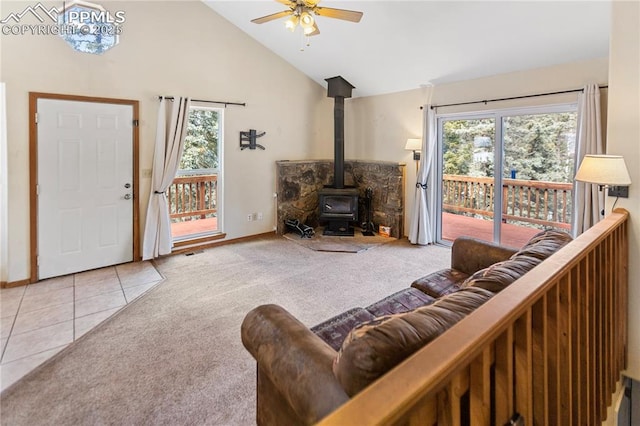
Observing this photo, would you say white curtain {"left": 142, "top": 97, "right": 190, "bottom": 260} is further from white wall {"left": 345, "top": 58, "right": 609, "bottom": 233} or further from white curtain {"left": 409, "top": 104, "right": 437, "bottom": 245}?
white curtain {"left": 409, "top": 104, "right": 437, "bottom": 245}

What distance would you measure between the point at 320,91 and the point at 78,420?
19.5 ft

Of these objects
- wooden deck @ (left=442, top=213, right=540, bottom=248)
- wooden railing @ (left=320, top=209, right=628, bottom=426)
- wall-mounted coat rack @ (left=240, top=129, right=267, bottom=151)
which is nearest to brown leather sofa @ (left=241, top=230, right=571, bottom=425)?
wooden railing @ (left=320, top=209, right=628, bottom=426)

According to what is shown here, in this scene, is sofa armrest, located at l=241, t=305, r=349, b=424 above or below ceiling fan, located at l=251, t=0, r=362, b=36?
below

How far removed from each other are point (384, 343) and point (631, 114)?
252cm

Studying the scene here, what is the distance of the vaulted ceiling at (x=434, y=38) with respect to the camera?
133 inches

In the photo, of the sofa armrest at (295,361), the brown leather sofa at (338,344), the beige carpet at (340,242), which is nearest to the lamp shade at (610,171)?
the brown leather sofa at (338,344)

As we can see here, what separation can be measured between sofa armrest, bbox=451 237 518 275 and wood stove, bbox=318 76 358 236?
3.03 m

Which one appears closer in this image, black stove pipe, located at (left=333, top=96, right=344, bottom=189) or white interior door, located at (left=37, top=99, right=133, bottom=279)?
white interior door, located at (left=37, top=99, right=133, bottom=279)

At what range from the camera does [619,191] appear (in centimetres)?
242

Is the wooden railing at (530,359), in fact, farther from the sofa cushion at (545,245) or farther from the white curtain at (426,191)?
the white curtain at (426,191)

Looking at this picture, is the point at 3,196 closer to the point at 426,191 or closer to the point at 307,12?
the point at 307,12

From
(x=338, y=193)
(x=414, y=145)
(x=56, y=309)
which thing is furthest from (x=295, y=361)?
(x=338, y=193)

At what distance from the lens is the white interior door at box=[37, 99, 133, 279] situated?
3904mm

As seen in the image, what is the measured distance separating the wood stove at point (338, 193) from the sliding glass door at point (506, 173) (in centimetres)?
151
